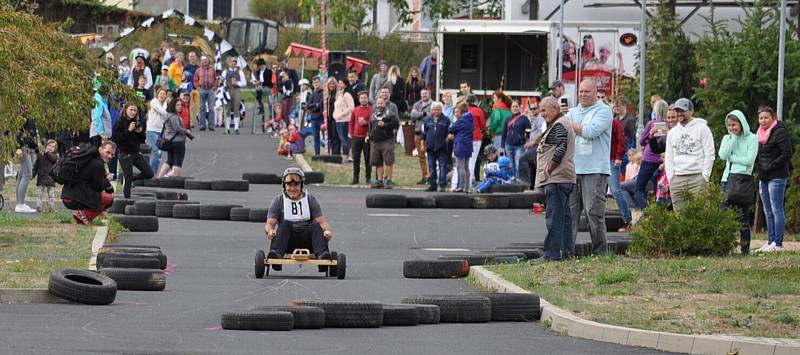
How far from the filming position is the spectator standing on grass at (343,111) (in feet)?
115

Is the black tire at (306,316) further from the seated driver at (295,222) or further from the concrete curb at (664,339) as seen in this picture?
the seated driver at (295,222)

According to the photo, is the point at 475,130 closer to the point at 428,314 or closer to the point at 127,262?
the point at 127,262

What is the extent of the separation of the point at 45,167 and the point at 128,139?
2.59 meters

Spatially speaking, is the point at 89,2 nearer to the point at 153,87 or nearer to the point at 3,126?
the point at 153,87

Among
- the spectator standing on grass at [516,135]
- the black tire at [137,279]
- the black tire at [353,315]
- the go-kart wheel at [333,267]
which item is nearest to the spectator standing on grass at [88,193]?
the go-kart wheel at [333,267]

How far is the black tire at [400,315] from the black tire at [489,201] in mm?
14484

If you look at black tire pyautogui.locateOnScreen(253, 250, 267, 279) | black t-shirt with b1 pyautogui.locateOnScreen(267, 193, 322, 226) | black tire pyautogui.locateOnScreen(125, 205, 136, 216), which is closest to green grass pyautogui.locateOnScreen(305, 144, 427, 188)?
black tire pyautogui.locateOnScreen(125, 205, 136, 216)

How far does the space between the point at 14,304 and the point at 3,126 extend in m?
5.83

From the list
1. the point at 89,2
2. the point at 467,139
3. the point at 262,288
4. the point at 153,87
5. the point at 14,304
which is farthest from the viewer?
the point at 89,2

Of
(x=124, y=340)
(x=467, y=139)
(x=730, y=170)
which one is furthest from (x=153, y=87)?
(x=124, y=340)

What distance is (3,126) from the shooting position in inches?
753

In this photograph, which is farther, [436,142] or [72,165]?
[436,142]

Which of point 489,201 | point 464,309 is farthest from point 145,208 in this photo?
point 464,309

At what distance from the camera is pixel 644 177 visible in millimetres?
23000
